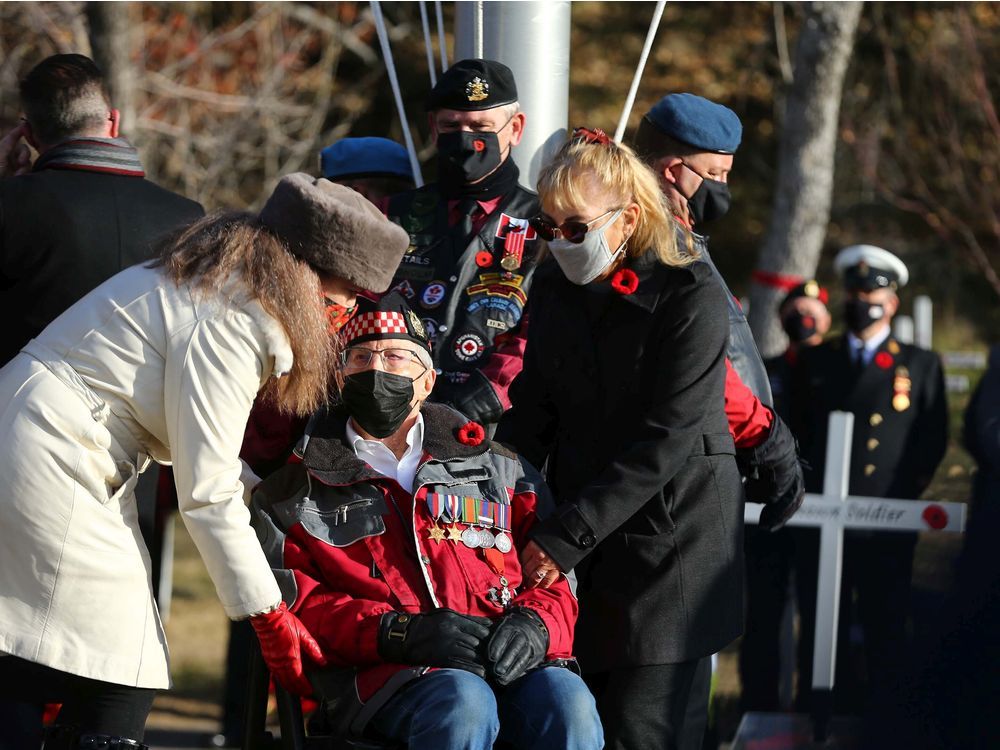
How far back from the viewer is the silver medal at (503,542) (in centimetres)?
348

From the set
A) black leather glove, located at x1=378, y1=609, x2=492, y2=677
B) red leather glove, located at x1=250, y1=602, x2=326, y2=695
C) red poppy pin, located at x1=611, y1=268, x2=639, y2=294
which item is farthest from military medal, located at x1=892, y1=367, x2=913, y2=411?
red leather glove, located at x1=250, y1=602, x2=326, y2=695

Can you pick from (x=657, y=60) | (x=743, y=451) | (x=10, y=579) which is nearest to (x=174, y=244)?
(x=10, y=579)

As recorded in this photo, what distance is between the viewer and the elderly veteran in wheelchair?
3.21 metres

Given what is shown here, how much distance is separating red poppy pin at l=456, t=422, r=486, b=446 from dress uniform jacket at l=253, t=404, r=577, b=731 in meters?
0.04

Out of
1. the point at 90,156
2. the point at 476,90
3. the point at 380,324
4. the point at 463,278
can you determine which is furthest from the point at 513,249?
the point at 90,156

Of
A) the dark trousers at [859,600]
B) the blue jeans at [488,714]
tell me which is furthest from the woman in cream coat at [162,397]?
the dark trousers at [859,600]

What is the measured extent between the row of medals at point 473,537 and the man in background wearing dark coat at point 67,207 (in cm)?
118

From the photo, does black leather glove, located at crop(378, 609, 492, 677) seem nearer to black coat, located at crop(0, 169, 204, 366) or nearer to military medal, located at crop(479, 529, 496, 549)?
military medal, located at crop(479, 529, 496, 549)

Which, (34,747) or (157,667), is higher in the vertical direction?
(157,667)

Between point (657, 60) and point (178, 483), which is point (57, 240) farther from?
point (657, 60)

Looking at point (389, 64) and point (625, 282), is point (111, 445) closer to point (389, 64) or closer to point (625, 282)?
point (625, 282)

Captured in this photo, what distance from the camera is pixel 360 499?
3410 mm

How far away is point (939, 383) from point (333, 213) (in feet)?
13.5

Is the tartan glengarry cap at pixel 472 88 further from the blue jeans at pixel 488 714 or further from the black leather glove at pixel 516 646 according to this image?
the blue jeans at pixel 488 714
